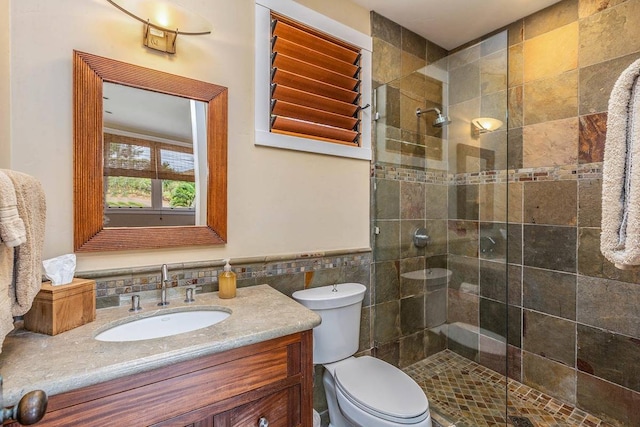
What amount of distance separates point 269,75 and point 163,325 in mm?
1267

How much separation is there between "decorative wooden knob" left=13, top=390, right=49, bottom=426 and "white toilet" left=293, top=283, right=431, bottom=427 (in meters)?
1.05

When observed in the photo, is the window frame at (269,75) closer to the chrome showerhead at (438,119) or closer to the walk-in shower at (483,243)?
the walk-in shower at (483,243)

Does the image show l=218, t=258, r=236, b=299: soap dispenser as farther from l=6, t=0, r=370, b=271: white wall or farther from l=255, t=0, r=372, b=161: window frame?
l=255, t=0, r=372, b=161: window frame

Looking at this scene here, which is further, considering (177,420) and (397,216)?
(397,216)

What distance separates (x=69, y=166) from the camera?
110 cm

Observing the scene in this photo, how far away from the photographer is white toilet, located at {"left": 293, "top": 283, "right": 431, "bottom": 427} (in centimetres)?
123

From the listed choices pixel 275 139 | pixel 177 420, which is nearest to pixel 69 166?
pixel 275 139

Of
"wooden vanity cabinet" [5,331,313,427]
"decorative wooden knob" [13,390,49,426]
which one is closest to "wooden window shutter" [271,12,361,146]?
"wooden vanity cabinet" [5,331,313,427]

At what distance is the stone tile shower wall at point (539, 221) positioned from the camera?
1639 millimetres

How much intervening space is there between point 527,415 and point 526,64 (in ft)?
7.36

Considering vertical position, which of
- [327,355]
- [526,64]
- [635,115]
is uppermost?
[526,64]

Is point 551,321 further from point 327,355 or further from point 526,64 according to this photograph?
point 526,64

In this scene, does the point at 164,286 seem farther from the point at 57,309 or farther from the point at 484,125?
the point at 484,125

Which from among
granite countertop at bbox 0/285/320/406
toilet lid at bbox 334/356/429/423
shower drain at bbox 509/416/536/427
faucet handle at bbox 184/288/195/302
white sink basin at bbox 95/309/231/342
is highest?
faucet handle at bbox 184/288/195/302
